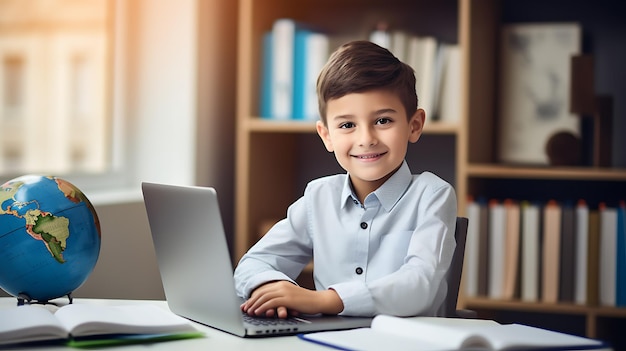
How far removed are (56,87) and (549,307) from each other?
1703mm

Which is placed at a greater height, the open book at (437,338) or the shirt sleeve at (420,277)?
the shirt sleeve at (420,277)

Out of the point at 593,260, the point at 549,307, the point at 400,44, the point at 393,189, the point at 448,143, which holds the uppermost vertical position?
the point at 400,44

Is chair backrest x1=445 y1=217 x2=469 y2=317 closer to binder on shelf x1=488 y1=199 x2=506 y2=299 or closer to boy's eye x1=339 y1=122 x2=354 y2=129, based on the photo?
boy's eye x1=339 y1=122 x2=354 y2=129

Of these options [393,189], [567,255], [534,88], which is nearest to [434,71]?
[534,88]

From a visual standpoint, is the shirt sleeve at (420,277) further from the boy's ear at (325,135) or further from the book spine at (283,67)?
the book spine at (283,67)

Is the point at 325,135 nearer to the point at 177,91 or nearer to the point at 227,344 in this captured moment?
the point at 227,344

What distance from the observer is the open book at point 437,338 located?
3.57 feet

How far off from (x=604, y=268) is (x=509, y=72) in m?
0.72

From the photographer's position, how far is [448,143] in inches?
121

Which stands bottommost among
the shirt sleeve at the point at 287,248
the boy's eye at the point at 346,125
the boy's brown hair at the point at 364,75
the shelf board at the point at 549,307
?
the shelf board at the point at 549,307

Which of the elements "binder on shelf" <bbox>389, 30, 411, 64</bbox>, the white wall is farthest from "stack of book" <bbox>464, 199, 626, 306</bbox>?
the white wall

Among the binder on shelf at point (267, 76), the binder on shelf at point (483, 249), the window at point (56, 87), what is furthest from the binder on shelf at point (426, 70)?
the window at point (56, 87)

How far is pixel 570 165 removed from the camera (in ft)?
9.09

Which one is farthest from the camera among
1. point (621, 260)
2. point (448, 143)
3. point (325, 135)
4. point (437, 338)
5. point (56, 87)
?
point (448, 143)
